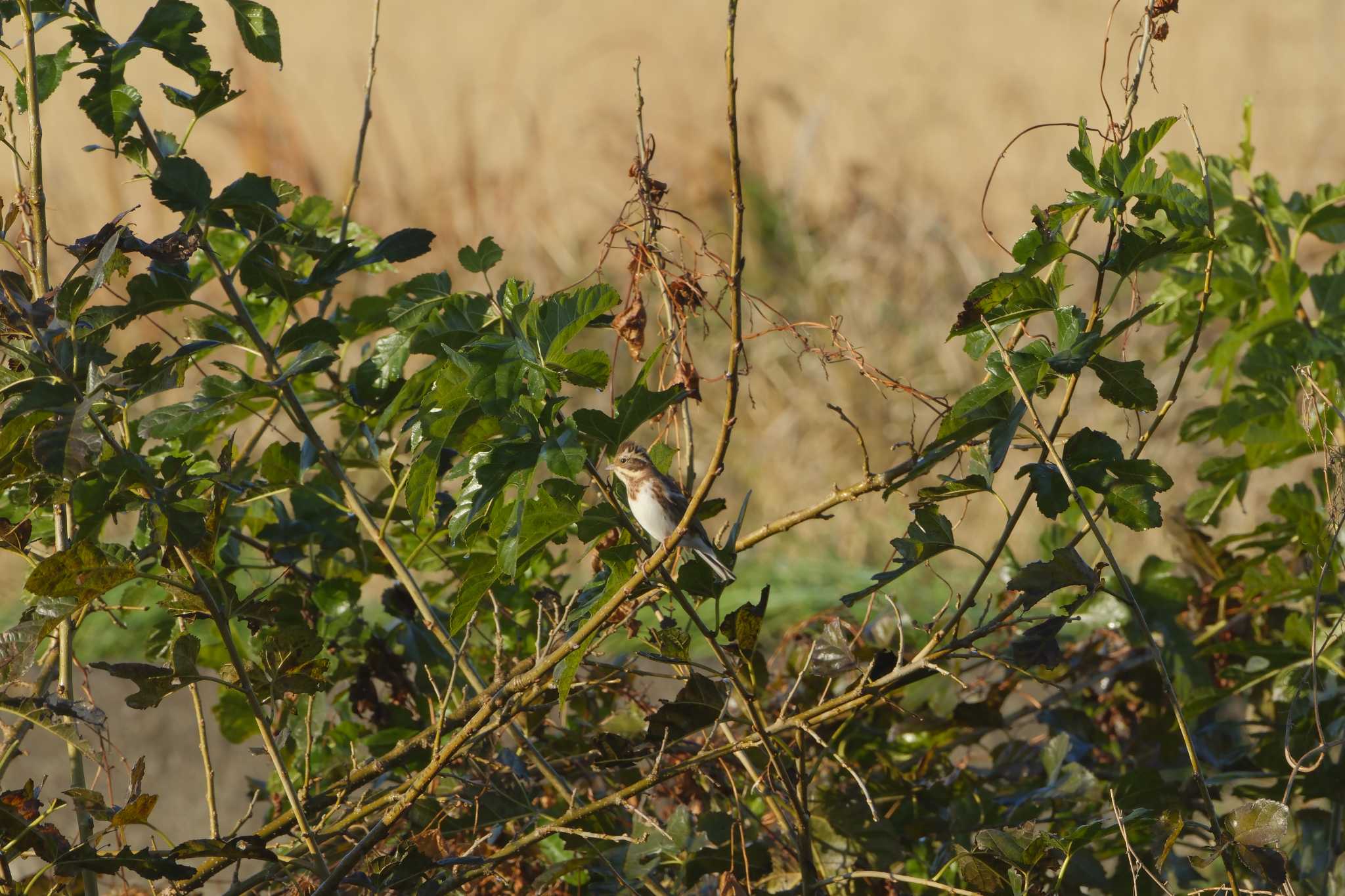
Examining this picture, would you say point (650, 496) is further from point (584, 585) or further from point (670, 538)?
point (670, 538)

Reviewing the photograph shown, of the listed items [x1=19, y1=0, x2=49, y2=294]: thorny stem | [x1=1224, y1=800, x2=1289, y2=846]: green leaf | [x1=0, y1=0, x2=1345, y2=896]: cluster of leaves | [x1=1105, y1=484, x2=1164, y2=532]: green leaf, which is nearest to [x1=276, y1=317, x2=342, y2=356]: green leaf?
[x1=0, y1=0, x2=1345, y2=896]: cluster of leaves

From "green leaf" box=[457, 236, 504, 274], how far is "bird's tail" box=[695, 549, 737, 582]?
56 cm

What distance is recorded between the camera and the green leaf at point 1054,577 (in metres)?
1.74

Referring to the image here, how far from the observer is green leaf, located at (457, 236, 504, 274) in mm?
1978

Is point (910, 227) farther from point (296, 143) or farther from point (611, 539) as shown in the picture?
point (611, 539)

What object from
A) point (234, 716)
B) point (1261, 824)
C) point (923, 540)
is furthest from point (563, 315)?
point (234, 716)

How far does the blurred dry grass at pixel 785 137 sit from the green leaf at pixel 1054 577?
235 inches

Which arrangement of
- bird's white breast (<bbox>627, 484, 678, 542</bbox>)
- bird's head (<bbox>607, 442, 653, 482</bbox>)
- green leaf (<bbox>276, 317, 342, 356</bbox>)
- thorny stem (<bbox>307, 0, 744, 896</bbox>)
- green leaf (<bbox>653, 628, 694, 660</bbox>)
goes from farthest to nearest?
1. bird's white breast (<bbox>627, 484, 678, 542</bbox>)
2. bird's head (<bbox>607, 442, 653, 482</bbox>)
3. green leaf (<bbox>276, 317, 342, 356</bbox>)
4. green leaf (<bbox>653, 628, 694, 660</bbox>)
5. thorny stem (<bbox>307, 0, 744, 896</bbox>)

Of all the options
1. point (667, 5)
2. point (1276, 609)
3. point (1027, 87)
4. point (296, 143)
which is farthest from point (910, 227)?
point (1276, 609)

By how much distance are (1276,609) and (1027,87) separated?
788 centimetres

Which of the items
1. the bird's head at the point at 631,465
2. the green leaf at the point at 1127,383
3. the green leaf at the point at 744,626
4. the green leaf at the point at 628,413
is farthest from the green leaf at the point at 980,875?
the bird's head at the point at 631,465

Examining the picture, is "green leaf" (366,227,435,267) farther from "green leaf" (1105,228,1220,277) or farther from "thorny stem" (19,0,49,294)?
"green leaf" (1105,228,1220,277)

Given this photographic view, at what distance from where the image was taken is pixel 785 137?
32.3 feet

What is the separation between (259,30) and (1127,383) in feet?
4.85
